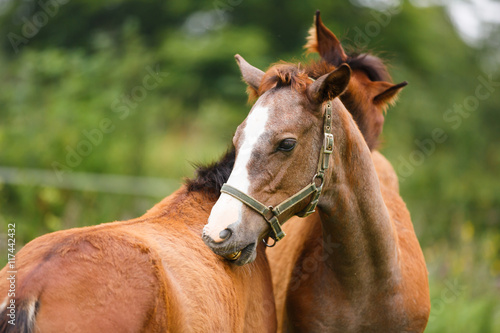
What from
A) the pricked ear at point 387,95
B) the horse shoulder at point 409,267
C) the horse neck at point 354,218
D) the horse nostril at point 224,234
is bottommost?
the horse shoulder at point 409,267

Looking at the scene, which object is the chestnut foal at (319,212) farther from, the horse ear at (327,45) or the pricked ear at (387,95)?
the horse ear at (327,45)

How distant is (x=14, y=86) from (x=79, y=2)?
24.2 ft

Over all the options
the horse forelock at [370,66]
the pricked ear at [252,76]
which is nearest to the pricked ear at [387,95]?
the horse forelock at [370,66]

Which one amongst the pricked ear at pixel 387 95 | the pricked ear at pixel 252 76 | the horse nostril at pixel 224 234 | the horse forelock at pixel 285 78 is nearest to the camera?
the horse nostril at pixel 224 234

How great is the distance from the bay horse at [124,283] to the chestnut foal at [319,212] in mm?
207

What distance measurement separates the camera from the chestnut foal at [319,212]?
9.76 feet

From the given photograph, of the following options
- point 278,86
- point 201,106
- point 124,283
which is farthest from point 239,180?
point 201,106

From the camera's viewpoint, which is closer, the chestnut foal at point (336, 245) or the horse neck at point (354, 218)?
the horse neck at point (354, 218)

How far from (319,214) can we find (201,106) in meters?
11.1

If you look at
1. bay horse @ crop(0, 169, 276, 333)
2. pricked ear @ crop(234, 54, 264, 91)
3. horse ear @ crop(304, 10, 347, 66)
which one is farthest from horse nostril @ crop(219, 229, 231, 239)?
horse ear @ crop(304, 10, 347, 66)

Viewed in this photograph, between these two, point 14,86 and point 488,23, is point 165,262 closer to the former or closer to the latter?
point 14,86

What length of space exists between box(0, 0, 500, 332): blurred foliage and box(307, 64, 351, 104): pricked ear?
1435 mm

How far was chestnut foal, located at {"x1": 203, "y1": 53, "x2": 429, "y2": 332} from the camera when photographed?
2975mm

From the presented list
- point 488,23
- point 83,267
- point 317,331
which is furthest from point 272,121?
point 488,23
